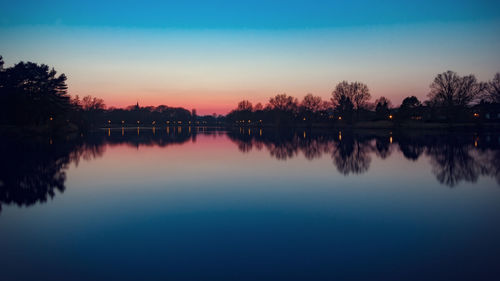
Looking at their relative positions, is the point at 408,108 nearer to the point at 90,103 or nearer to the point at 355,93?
the point at 355,93

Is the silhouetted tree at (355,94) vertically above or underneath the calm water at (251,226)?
above

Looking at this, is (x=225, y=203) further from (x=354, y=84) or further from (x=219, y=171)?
(x=354, y=84)

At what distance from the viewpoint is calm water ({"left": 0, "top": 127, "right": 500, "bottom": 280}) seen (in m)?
6.35

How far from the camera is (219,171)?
19.8 m

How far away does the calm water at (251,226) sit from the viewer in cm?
635

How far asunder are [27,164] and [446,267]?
2482 centimetres

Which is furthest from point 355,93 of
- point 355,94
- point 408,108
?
point 408,108

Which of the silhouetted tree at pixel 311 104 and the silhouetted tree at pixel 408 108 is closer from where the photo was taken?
the silhouetted tree at pixel 408 108

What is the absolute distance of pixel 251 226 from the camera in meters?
9.05

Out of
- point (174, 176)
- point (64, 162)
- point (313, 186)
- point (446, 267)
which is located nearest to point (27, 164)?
point (64, 162)

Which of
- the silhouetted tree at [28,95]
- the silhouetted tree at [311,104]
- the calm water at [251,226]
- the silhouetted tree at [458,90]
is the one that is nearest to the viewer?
the calm water at [251,226]

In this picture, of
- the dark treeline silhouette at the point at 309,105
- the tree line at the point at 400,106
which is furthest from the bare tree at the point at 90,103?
the tree line at the point at 400,106

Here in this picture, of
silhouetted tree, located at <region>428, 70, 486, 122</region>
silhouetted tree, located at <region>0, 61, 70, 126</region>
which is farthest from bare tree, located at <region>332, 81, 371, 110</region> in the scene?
silhouetted tree, located at <region>0, 61, 70, 126</region>

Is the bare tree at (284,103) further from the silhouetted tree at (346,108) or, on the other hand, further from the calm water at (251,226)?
the calm water at (251,226)
